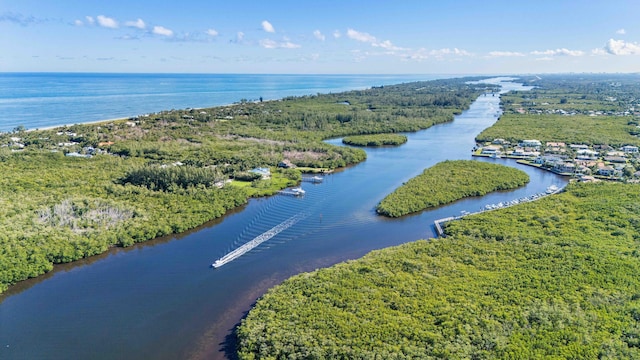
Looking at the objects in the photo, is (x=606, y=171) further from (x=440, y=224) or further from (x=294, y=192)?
(x=294, y=192)

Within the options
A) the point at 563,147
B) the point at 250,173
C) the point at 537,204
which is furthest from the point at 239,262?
the point at 563,147

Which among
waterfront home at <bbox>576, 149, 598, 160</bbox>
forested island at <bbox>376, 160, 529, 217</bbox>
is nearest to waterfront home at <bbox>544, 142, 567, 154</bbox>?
waterfront home at <bbox>576, 149, 598, 160</bbox>

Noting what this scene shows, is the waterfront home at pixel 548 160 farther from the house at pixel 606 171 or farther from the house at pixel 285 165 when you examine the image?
the house at pixel 285 165

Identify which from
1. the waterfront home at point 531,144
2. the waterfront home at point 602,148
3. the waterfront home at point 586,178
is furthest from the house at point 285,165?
the waterfront home at point 602,148

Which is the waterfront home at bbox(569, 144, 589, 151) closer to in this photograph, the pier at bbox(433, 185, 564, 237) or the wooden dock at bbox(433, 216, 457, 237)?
the pier at bbox(433, 185, 564, 237)

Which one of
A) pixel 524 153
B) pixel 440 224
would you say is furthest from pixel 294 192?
pixel 524 153
